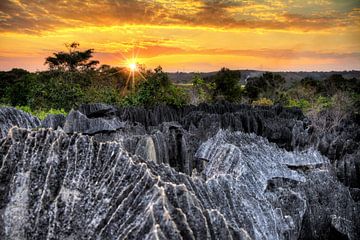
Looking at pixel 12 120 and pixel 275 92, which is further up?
pixel 12 120

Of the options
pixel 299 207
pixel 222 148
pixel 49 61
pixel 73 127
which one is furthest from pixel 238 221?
pixel 49 61

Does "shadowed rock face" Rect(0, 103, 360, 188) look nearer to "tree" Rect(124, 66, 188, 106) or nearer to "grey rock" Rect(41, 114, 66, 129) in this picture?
"grey rock" Rect(41, 114, 66, 129)

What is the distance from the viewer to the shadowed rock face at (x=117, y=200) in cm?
128

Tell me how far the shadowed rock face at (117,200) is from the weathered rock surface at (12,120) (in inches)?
84.4

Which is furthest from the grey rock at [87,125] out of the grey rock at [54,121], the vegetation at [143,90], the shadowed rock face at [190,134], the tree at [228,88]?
the tree at [228,88]

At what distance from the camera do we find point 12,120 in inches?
156

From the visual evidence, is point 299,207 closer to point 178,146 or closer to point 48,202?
point 48,202

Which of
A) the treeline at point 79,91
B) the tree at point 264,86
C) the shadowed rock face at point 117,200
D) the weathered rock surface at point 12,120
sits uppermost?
the shadowed rock face at point 117,200

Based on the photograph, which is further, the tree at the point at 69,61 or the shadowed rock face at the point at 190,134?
the tree at the point at 69,61

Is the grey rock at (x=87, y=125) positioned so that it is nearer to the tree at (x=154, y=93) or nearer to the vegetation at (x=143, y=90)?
the vegetation at (x=143, y=90)

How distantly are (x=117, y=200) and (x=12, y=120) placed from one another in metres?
3.08

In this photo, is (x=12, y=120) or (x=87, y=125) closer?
(x=12, y=120)

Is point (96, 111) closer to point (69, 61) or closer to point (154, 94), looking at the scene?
point (154, 94)

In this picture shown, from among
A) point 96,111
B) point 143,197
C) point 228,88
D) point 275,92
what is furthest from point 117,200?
point 275,92
